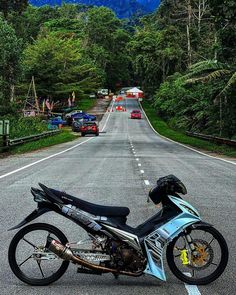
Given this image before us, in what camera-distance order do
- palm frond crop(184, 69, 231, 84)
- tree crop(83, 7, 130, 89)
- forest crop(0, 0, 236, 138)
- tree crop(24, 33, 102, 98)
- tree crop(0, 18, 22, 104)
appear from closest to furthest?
1. palm frond crop(184, 69, 231, 84)
2. forest crop(0, 0, 236, 138)
3. tree crop(0, 18, 22, 104)
4. tree crop(24, 33, 102, 98)
5. tree crop(83, 7, 130, 89)

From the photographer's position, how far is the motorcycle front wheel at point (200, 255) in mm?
5699

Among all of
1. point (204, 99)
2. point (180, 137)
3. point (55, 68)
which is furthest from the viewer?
point (55, 68)

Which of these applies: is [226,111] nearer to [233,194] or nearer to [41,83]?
[233,194]

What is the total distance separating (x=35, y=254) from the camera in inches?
228

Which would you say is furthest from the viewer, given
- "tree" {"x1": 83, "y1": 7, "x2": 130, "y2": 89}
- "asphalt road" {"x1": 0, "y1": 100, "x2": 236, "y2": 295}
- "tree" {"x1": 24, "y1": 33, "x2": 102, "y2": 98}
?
"tree" {"x1": 83, "y1": 7, "x2": 130, "y2": 89}

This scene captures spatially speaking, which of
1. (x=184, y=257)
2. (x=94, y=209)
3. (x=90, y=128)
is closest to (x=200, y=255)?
(x=184, y=257)

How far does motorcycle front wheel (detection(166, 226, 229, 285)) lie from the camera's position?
5699mm

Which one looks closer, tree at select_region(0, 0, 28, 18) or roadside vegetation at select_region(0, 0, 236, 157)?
roadside vegetation at select_region(0, 0, 236, 157)

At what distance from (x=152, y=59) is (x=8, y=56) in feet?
150

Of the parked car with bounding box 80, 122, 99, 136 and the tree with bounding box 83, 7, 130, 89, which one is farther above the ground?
the tree with bounding box 83, 7, 130, 89

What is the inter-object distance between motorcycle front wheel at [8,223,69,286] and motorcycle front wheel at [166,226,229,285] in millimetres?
1248

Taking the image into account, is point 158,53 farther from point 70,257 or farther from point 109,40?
point 70,257

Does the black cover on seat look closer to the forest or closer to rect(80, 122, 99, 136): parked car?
the forest

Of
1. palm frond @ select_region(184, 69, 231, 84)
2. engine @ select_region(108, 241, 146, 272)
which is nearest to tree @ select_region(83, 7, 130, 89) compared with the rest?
palm frond @ select_region(184, 69, 231, 84)
